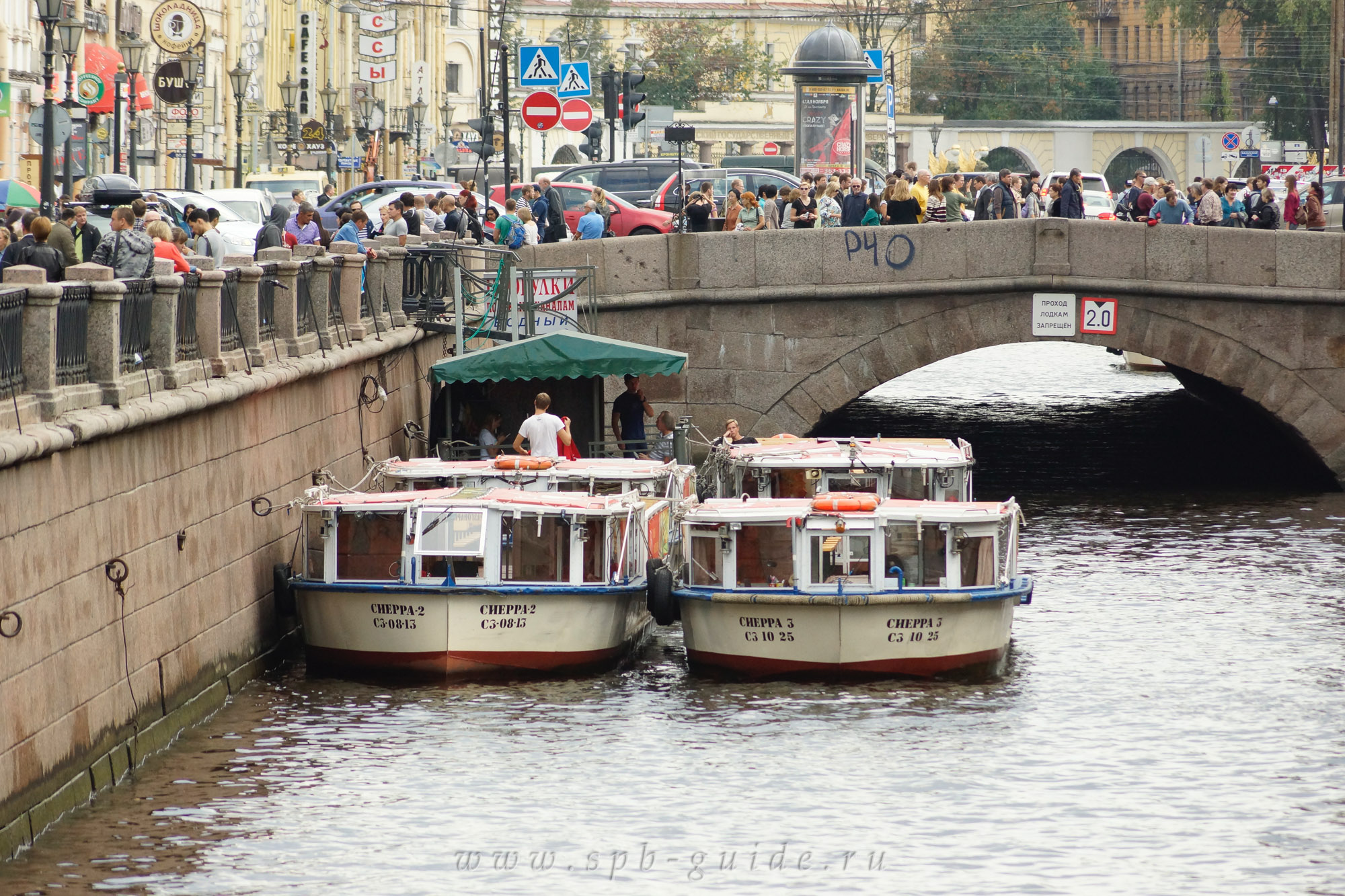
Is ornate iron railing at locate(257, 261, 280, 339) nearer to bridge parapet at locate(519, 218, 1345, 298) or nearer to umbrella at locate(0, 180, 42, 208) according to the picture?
bridge parapet at locate(519, 218, 1345, 298)

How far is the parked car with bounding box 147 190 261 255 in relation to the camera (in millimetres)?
32188

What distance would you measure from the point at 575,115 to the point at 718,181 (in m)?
11.2

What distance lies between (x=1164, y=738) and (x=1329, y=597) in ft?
21.6

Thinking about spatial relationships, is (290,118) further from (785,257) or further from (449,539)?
(449,539)

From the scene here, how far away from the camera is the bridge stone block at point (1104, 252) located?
1193 inches

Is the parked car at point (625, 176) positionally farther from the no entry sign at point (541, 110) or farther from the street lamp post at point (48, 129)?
the street lamp post at point (48, 129)

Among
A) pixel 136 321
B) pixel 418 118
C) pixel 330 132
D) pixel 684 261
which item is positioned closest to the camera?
pixel 136 321

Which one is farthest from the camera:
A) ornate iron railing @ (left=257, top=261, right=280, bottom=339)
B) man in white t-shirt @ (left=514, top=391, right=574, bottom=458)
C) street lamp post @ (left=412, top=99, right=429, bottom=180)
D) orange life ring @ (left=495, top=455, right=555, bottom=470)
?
street lamp post @ (left=412, top=99, right=429, bottom=180)

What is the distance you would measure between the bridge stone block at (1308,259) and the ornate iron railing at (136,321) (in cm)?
1729

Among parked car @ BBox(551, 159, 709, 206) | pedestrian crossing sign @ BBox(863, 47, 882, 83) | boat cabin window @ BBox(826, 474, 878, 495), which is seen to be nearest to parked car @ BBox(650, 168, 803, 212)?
parked car @ BBox(551, 159, 709, 206)

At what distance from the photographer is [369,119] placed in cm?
7238

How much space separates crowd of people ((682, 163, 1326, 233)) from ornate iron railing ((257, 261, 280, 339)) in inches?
435

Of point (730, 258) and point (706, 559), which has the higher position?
point (730, 258)

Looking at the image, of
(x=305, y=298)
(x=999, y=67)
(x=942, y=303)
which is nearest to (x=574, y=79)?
(x=942, y=303)
